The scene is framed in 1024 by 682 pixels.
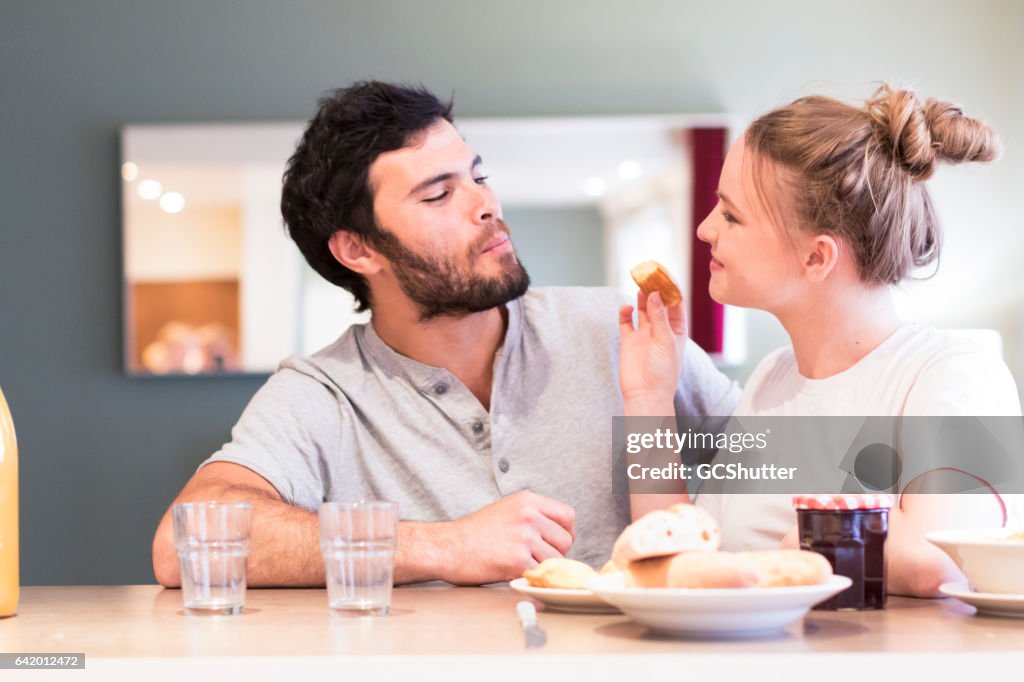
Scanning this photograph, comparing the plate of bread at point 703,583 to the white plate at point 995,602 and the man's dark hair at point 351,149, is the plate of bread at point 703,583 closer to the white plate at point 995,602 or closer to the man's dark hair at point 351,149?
the white plate at point 995,602

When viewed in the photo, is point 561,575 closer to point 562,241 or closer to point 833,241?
point 833,241

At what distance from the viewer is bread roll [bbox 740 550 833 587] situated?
0.95 m

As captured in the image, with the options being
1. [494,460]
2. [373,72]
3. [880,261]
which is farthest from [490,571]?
[373,72]

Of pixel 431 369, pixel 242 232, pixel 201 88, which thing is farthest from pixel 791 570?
pixel 201 88

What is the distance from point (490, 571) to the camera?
1.46 meters

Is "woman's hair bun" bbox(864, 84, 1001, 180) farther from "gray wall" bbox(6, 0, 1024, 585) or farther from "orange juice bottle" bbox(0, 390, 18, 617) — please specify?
"gray wall" bbox(6, 0, 1024, 585)

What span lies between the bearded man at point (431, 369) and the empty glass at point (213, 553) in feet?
1.69

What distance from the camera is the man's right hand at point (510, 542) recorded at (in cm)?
146

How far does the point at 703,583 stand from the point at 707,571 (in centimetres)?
1

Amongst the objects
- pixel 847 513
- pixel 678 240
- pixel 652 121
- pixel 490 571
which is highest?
pixel 652 121

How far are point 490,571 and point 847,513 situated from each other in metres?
0.50

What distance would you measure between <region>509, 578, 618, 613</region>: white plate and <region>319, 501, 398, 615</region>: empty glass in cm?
15

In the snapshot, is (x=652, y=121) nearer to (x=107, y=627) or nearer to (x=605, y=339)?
(x=605, y=339)

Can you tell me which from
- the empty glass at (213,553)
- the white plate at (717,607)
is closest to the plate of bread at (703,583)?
the white plate at (717,607)
